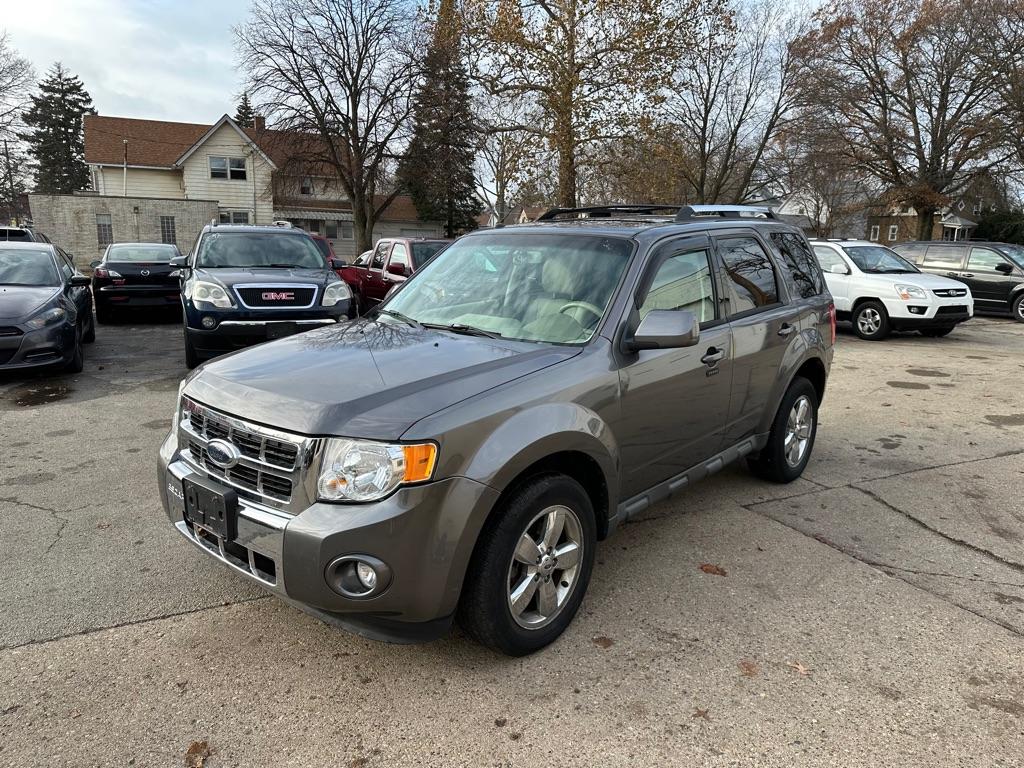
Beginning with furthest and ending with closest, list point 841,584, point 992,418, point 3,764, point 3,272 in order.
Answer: point 3,272 < point 992,418 < point 841,584 < point 3,764

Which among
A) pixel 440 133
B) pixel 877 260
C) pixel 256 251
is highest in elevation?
pixel 440 133

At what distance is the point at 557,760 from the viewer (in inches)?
90.0

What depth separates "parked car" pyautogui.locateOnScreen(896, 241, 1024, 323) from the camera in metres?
15.7

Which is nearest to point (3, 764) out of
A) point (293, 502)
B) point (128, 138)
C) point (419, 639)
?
point (293, 502)

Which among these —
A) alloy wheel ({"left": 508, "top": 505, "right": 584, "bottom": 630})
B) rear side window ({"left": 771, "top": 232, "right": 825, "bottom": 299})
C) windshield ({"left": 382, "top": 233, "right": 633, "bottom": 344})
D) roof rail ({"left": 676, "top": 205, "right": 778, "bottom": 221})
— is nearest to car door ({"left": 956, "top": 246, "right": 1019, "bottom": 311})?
rear side window ({"left": 771, "top": 232, "right": 825, "bottom": 299})

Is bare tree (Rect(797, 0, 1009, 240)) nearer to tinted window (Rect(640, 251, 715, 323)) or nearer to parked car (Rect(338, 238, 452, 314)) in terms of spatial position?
parked car (Rect(338, 238, 452, 314))

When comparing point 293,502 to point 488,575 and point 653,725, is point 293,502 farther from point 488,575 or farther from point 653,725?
point 653,725

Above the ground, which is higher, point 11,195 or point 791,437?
point 11,195

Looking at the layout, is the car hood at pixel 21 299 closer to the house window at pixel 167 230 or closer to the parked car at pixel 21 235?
the parked car at pixel 21 235

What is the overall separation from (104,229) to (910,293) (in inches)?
1404

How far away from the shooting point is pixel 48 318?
7441mm

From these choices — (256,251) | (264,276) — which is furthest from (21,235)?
(264,276)

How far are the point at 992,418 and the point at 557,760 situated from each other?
6.65 meters

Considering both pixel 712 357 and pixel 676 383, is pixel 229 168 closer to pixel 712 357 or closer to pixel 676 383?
pixel 712 357
